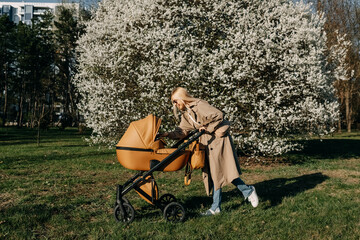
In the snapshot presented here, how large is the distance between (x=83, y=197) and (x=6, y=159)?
21.7ft

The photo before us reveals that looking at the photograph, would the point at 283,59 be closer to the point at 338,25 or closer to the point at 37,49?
the point at 338,25

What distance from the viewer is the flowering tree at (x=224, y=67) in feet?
31.0

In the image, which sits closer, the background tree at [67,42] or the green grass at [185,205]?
the green grass at [185,205]

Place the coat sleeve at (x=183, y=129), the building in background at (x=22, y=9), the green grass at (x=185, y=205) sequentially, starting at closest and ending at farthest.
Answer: the green grass at (x=185, y=205), the coat sleeve at (x=183, y=129), the building in background at (x=22, y=9)

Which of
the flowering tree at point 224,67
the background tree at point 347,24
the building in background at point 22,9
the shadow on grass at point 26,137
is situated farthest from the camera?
the building in background at point 22,9

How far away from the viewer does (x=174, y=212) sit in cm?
460

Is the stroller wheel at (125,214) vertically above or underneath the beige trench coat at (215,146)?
underneath

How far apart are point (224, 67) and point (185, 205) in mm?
4748

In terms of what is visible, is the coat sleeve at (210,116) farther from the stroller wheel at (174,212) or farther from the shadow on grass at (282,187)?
the shadow on grass at (282,187)

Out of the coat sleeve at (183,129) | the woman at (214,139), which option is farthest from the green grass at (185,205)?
the coat sleeve at (183,129)

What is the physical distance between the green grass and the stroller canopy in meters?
1.08

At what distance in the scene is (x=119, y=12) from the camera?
12.4 metres

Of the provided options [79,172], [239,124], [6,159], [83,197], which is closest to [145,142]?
[83,197]

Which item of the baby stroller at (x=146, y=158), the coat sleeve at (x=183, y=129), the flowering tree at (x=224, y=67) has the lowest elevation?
the baby stroller at (x=146, y=158)
